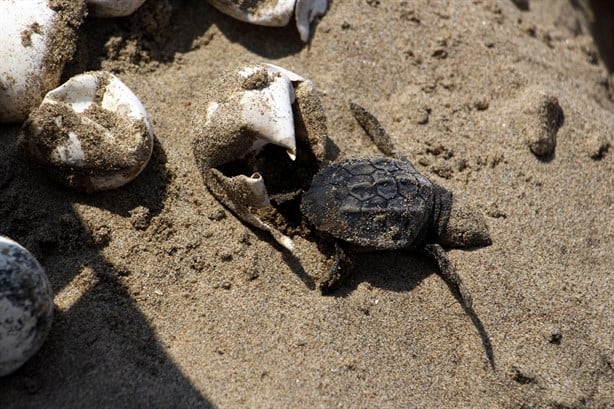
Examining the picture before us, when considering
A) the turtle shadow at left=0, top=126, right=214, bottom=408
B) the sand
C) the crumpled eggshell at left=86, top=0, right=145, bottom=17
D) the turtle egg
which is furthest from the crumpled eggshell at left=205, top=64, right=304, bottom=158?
the turtle egg

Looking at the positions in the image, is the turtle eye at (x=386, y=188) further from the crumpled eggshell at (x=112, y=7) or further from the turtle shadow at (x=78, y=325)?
the crumpled eggshell at (x=112, y=7)

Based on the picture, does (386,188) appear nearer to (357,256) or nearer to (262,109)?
(357,256)

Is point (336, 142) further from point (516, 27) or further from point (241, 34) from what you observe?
point (516, 27)

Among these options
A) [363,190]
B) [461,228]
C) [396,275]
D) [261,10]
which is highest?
[261,10]

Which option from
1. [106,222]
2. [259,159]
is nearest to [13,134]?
[106,222]

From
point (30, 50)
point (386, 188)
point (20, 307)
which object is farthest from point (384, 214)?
point (30, 50)

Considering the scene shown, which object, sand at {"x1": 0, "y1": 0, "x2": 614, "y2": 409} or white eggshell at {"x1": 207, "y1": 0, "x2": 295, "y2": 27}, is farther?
white eggshell at {"x1": 207, "y1": 0, "x2": 295, "y2": 27}

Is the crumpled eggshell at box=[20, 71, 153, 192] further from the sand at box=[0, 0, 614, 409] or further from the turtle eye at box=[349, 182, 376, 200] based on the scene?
the turtle eye at box=[349, 182, 376, 200]
